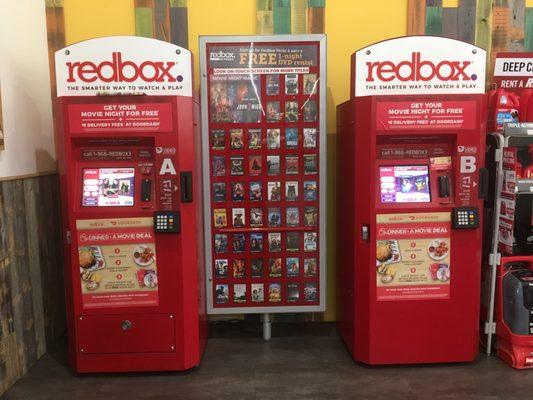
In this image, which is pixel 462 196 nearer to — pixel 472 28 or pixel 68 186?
pixel 472 28

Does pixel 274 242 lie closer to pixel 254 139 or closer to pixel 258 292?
pixel 258 292

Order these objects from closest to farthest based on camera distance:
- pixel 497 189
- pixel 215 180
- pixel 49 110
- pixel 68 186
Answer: pixel 68 186
pixel 497 189
pixel 215 180
pixel 49 110

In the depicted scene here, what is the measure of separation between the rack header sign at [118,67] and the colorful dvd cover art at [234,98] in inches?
17.5

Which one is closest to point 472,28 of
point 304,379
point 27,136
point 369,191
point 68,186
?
point 369,191

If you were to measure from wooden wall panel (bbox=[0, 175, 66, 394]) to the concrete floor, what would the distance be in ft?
0.59

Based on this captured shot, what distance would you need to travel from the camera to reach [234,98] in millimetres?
3209

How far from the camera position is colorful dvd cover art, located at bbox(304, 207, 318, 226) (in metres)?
3.31

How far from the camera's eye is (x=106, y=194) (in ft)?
9.32

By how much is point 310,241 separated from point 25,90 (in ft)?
7.57

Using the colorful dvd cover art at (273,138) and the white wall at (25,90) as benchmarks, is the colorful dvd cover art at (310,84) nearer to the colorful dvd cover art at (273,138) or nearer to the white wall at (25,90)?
the colorful dvd cover art at (273,138)

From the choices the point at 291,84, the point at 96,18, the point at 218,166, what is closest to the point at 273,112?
the point at 291,84

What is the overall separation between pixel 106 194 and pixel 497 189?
2.58 meters

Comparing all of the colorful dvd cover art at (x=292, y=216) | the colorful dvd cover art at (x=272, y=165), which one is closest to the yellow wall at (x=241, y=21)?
the colorful dvd cover art at (x=272, y=165)

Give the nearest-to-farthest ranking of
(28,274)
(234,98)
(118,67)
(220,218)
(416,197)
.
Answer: (118,67), (416,197), (28,274), (234,98), (220,218)
